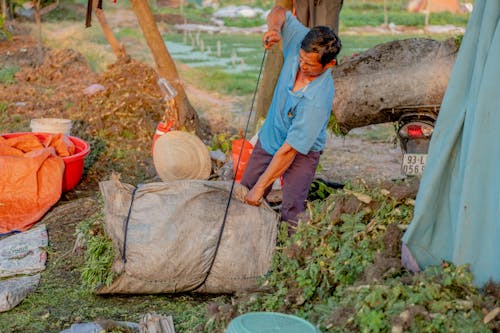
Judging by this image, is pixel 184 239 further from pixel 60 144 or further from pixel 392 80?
pixel 60 144

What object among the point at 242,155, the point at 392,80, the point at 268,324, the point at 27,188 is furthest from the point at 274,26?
the point at 27,188

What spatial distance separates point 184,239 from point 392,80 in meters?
2.20

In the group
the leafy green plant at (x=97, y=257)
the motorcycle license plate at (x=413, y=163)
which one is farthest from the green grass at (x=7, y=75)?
the motorcycle license plate at (x=413, y=163)

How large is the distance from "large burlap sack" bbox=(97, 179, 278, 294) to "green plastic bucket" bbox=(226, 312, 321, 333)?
1721 millimetres

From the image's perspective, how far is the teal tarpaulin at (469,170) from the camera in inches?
138

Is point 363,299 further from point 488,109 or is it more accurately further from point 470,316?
point 488,109

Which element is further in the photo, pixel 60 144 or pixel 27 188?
pixel 60 144

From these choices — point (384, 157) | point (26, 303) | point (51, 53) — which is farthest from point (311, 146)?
point (51, 53)

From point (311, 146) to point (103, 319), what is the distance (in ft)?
5.49

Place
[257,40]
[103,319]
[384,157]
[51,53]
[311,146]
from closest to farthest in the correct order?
1. [103,319]
2. [311,146]
3. [384,157]
4. [51,53]
5. [257,40]

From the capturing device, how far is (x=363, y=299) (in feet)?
11.5

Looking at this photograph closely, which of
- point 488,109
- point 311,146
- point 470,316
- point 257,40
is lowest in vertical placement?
point 257,40

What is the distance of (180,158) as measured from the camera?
6.20m

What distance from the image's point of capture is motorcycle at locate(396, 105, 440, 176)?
19.2 ft
